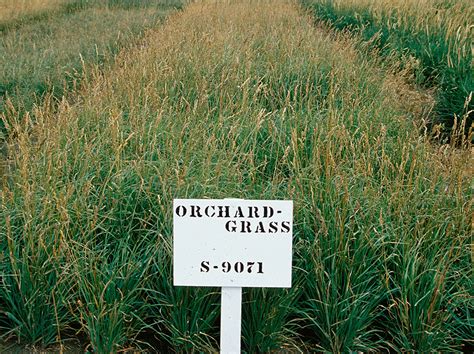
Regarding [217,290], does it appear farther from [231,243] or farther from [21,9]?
[21,9]

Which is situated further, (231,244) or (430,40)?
(430,40)

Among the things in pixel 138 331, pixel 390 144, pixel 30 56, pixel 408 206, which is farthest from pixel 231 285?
pixel 30 56

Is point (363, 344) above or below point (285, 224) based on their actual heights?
below

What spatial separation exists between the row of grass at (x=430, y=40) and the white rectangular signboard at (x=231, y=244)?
2.27 metres

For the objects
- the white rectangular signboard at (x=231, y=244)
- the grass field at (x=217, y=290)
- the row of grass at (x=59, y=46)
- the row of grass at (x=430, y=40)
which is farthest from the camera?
the row of grass at (x=59, y=46)

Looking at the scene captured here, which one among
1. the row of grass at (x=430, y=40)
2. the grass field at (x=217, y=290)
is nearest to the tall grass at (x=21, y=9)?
the row of grass at (x=430, y=40)

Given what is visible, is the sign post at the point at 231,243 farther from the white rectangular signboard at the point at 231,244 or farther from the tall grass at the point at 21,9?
the tall grass at the point at 21,9

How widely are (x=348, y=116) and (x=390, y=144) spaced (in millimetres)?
762

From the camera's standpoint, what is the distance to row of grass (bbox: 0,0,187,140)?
726 cm

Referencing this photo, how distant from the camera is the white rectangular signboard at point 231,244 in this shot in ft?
8.56

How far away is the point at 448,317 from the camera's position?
2977 millimetres

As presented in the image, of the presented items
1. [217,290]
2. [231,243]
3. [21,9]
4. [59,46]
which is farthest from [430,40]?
[21,9]

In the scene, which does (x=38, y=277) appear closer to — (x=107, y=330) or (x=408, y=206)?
(x=107, y=330)

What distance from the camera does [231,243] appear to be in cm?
263
